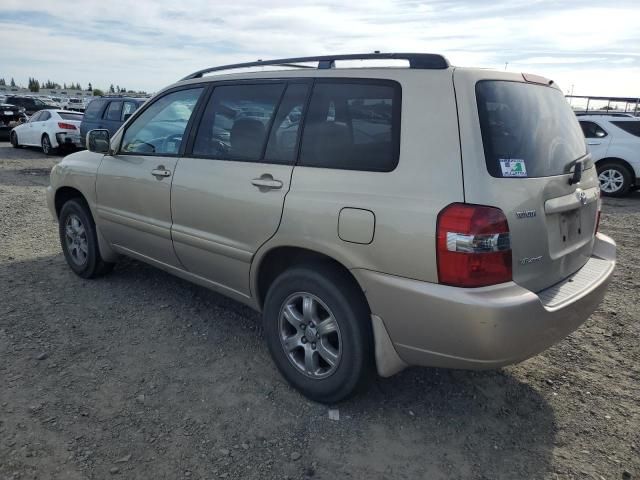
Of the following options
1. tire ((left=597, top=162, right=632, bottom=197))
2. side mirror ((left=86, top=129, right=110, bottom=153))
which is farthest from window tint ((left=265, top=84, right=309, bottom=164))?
tire ((left=597, top=162, right=632, bottom=197))

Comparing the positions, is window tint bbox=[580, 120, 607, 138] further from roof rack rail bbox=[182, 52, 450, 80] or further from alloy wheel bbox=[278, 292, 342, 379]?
alloy wheel bbox=[278, 292, 342, 379]

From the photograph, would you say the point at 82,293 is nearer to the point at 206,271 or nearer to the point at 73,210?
the point at 73,210

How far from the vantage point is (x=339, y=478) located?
2.41 metres

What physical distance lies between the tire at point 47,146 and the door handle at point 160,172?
13.4 meters

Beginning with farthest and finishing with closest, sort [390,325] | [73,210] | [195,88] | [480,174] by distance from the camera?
[73,210]
[195,88]
[390,325]
[480,174]

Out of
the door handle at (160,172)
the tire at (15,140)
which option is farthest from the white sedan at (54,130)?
the door handle at (160,172)

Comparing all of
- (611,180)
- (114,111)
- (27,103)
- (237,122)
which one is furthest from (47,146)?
(27,103)

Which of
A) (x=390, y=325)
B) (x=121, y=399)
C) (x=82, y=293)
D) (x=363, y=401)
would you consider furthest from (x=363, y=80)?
(x=82, y=293)

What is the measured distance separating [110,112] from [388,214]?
12.5m

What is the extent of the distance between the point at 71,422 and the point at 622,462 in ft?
9.30

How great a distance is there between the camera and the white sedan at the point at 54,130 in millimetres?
15047

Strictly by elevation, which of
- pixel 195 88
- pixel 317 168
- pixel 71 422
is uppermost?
pixel 195 88

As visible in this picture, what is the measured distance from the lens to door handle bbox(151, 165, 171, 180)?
12.2ft

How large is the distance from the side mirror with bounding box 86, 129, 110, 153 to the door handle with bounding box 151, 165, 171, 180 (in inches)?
32.8
